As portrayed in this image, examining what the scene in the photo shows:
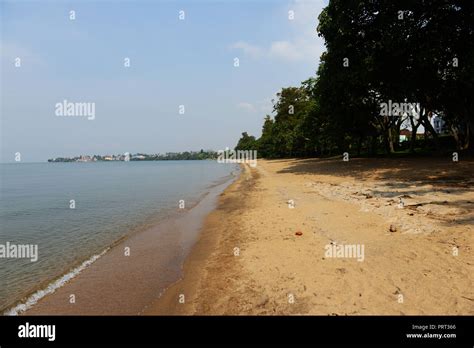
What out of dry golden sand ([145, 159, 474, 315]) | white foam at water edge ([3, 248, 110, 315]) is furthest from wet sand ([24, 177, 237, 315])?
dry golden sand ([145, 159, 474, 315])

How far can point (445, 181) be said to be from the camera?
53.2ft

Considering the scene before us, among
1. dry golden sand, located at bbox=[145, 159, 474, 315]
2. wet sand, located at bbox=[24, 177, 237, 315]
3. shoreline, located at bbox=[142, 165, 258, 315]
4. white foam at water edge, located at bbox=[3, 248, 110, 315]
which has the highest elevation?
dry golden sand, located at bbox=[145, 159, 474, 315]

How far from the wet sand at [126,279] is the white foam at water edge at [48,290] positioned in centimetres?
15

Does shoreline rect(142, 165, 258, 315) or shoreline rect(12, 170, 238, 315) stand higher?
shoreline rect(142, 165, 258, 315)

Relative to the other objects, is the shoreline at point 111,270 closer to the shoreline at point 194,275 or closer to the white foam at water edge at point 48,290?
the white foam at water edge at point 48,290

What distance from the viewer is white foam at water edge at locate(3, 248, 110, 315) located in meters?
6.59

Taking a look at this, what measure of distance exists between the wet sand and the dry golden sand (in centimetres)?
45

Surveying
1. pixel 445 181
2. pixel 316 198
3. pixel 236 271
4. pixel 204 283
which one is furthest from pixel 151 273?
pixel 445 181

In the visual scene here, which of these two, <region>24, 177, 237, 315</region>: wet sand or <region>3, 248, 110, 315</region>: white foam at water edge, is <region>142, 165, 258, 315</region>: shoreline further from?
<region>3, 248, 110, 315</region>: white foam at water edge
